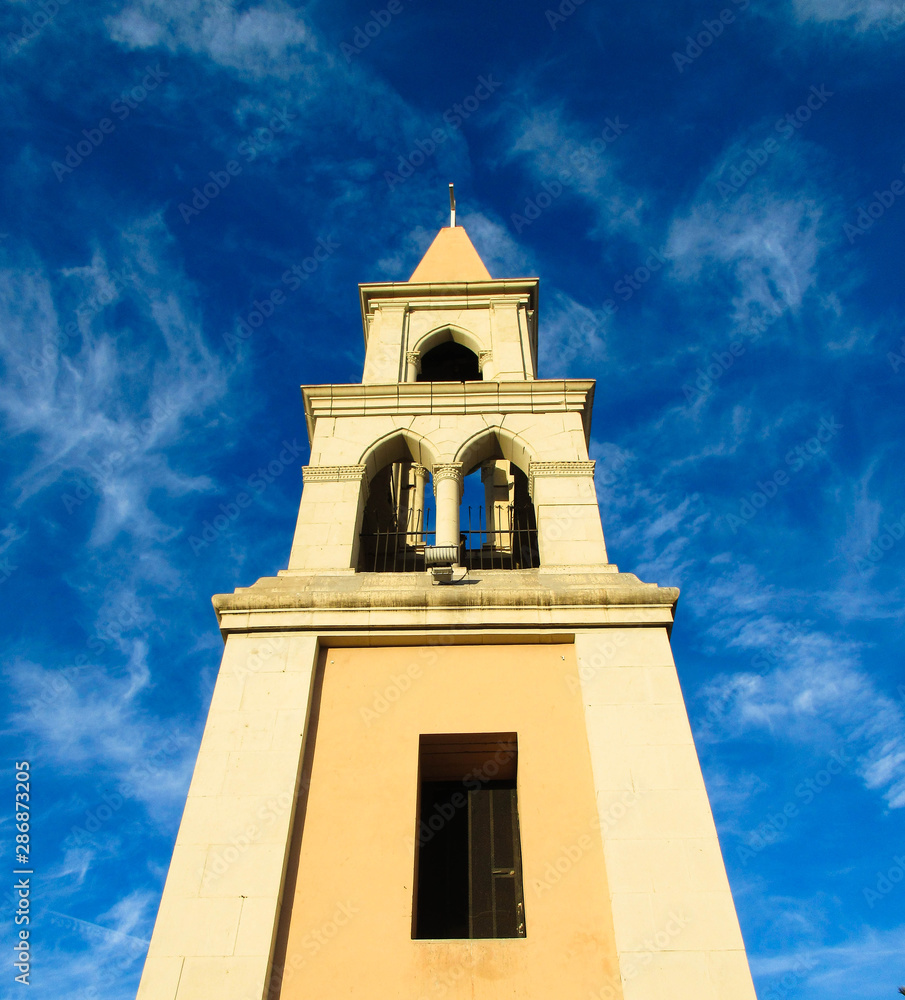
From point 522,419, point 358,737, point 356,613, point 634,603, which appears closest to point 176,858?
point 358,737

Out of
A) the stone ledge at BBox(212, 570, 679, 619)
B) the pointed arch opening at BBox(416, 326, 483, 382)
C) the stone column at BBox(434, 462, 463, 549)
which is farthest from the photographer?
the pointed arch opening at BBox(416, 326, 483, 382)

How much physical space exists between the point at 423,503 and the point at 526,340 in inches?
155

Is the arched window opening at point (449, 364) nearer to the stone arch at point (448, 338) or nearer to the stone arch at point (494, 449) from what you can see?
the stone arch at point (448, 338)

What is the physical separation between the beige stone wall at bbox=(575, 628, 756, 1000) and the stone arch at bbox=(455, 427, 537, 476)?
415 cm

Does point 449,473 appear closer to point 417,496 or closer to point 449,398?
point 449,398

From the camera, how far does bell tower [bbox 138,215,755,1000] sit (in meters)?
7.81

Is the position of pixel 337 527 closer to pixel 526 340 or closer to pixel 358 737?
Result: pixel 358 737

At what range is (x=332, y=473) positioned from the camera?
13539 mm

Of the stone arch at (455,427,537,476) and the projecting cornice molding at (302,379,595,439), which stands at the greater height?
the projecting cornice molding at (302,379,595,439)

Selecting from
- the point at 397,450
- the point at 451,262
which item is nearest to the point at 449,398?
the point at 397,450

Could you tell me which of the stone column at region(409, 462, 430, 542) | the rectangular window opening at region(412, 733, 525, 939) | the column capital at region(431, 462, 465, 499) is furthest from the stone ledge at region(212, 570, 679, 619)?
the stone column at region(409, 462, 430, 542)

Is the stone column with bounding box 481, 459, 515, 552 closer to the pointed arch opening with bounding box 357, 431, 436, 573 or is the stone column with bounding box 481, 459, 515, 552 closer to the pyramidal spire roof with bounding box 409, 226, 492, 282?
the pointed arch opening with bounding box 357, 431, 436, 573

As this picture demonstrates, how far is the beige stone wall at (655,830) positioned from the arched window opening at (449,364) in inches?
387

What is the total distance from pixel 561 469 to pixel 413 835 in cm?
640
